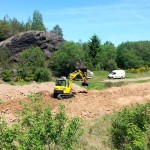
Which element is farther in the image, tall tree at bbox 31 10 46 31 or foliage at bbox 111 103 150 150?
tall tree at bbox 31 10 46 31

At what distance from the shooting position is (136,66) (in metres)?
86.6

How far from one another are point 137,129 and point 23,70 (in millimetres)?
35340

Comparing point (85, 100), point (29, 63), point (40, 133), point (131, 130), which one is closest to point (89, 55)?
point (29, 63)

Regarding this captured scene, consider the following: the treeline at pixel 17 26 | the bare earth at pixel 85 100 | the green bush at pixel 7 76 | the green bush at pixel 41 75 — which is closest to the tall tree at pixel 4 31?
the treeline at pixel 17 26

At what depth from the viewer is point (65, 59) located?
58125 millimetres

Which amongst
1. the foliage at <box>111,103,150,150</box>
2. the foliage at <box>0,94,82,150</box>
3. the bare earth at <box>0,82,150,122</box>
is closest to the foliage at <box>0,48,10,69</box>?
the bare earth at <box>0,82,150,122</box>

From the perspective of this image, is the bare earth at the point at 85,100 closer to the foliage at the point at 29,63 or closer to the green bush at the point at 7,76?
the foliage at the point at 29,63

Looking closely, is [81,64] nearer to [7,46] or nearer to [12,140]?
[7,46]

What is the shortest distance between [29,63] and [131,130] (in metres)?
36.3

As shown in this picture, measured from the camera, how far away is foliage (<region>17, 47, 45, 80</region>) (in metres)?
51.0

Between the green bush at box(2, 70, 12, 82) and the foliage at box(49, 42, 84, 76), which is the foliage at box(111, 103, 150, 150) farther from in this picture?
the foliage at box(49, 42, 84, 76)

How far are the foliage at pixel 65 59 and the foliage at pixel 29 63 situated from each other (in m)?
4.75

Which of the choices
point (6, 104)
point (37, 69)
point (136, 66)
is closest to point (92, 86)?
point (37, 69)

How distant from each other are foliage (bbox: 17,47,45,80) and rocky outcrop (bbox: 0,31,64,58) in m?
9.89
